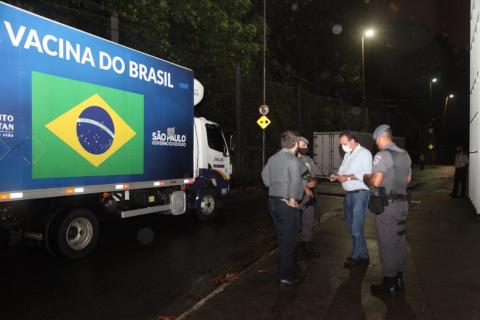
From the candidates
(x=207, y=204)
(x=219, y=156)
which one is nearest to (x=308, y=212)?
(x=207, y=204)

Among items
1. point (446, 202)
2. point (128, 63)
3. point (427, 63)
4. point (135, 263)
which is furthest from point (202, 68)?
point (427, 63)

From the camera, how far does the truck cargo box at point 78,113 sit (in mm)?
6262

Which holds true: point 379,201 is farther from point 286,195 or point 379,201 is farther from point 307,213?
point 307,213

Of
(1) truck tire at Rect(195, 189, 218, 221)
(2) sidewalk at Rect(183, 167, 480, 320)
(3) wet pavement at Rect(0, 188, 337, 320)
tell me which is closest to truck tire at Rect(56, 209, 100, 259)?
(3) wet pavement at Rect(0, 188, 337, 320)

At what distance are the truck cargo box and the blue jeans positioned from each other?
12.1 ft

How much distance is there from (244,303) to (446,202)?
37.7ft

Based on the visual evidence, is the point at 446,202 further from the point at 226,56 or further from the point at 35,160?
the point at 35,160

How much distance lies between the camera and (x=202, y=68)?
22.1m

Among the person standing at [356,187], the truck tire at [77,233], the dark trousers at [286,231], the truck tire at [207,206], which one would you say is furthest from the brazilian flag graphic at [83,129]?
the person standing at [356,187]

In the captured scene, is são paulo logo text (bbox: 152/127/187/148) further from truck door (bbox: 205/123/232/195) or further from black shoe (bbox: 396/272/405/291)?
black shoe (bbox: 396/272/405/291)

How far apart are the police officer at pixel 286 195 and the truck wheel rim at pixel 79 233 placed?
130 inches

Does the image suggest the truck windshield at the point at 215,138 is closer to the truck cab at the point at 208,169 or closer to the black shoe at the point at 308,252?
the truck cab at the point at 208,169

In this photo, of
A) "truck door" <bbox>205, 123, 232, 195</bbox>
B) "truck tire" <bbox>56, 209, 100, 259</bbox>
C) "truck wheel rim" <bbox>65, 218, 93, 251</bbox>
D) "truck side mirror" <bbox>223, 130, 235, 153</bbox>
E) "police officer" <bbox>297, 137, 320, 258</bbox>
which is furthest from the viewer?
"truck side mirror" <bbox>223, 130, 235, 153</bbox>

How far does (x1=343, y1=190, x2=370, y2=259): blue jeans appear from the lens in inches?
A: 263
